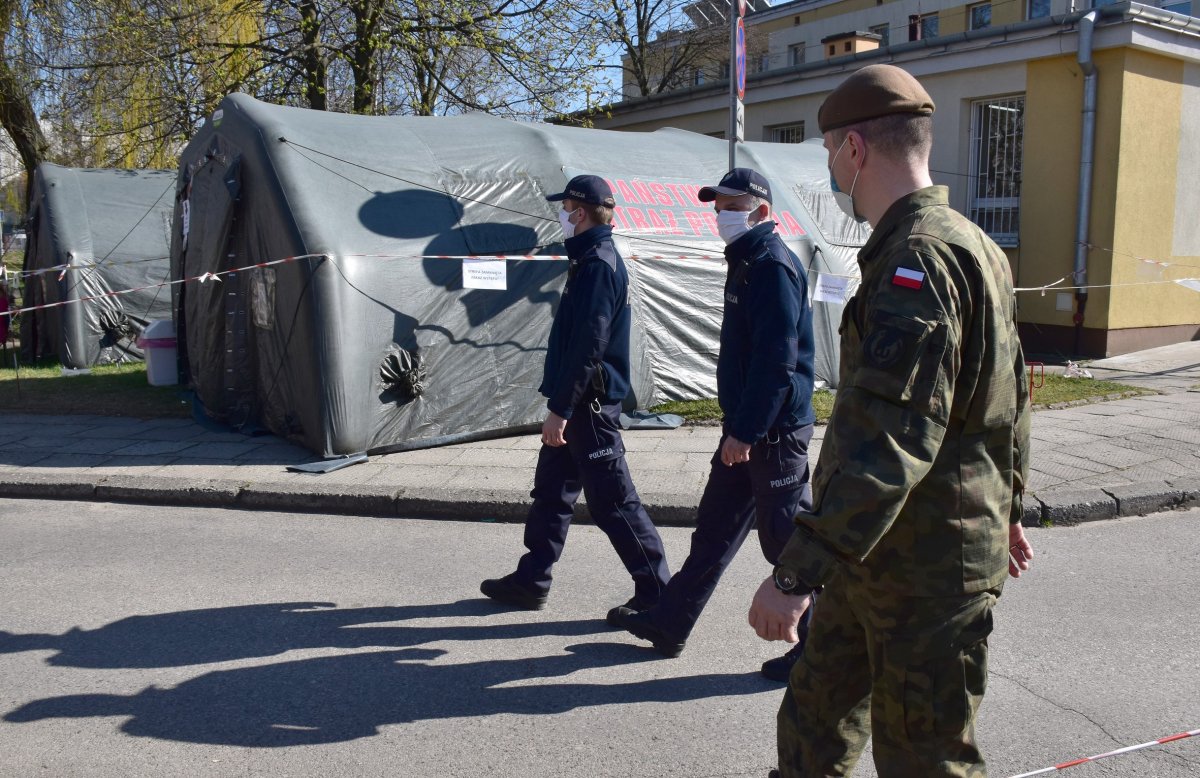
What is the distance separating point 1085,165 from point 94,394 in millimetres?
11934

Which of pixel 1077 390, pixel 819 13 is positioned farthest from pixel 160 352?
pixel 819 13

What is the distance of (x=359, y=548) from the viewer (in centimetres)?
594

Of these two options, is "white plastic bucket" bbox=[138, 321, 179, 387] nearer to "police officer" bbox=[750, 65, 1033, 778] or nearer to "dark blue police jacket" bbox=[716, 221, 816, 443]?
"dark blue police jacket" bbox=[716, 221, 816, 443]

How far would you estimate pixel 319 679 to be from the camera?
4090mm

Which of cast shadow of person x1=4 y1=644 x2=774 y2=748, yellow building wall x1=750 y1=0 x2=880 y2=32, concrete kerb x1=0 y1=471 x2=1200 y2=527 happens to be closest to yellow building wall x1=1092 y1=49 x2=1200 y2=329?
concrete kerb x1=0 y1=471 x2=1200 y2=527

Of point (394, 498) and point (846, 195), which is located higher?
point (846, 195)

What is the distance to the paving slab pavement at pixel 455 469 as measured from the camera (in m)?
6.57

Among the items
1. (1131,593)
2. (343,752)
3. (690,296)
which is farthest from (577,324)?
(690,296)

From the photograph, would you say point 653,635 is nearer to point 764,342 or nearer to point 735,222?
point 764,342

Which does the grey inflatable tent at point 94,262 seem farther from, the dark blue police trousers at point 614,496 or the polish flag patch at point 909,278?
the polish flag patch at point 909,278

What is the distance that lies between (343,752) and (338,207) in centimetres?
530

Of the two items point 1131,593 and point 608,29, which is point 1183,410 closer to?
point 1131,593

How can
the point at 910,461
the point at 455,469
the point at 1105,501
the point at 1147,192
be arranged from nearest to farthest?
the point at 910,461
the point at 1105,501
the point at 455,469
the point at 1147,192

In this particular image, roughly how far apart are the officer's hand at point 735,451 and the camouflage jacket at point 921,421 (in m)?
1.53
